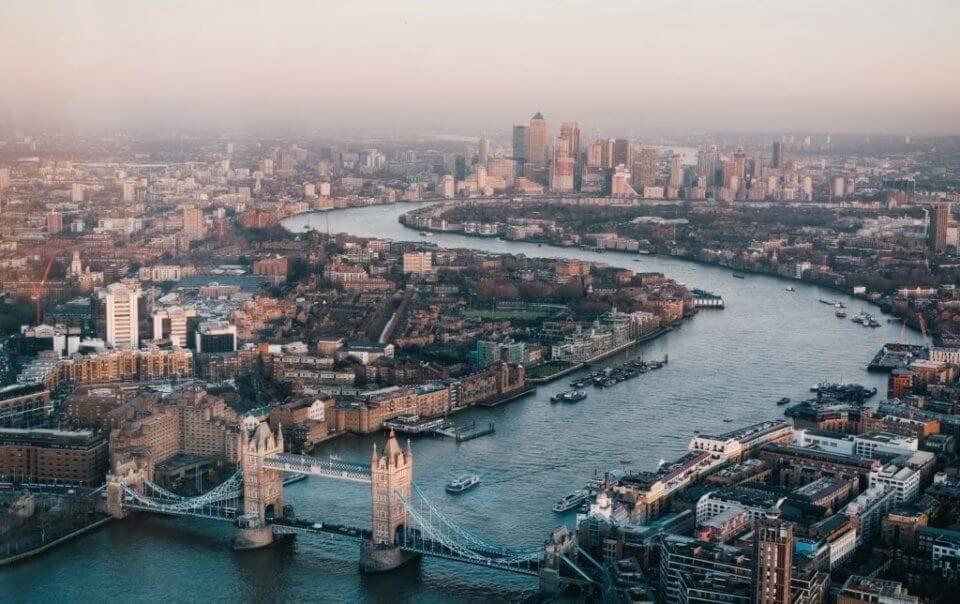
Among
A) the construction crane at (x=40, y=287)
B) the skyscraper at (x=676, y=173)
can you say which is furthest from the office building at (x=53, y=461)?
the skyscraper at (x=676, y=173)

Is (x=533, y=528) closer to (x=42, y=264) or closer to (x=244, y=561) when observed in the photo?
(x=244, y=561)

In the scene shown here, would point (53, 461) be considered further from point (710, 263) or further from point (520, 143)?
point (520, 143)

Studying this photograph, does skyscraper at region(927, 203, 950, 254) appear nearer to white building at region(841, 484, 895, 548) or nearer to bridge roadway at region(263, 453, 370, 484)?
white building at region(841, 484, 895, 548)

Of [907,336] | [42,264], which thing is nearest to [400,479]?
[42,264]

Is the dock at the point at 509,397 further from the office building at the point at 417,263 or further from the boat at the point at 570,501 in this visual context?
the office building at the point at 417,263

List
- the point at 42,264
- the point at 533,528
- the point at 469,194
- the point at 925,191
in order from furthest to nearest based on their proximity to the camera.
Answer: the point at 469,194, the point at 925,191, the point at 42,264, the point at 533,528

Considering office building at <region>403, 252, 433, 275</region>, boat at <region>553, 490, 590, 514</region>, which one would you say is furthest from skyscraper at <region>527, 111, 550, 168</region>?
boat at <region>553, 490, 590, 514</region>

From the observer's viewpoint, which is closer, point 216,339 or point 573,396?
point 573,396

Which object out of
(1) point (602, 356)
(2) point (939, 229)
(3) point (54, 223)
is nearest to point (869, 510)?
(1) point (602, 356)
